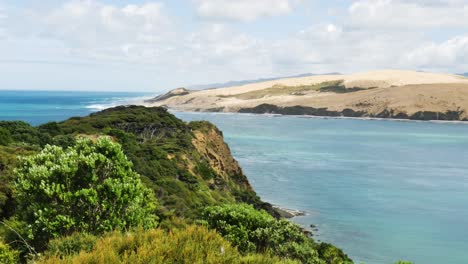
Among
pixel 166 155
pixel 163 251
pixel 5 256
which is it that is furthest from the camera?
pixel 166 155

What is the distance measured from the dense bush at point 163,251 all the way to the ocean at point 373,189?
2908 centimetres

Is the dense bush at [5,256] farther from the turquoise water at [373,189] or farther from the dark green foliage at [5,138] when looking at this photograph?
the turquoise water at [373,189]

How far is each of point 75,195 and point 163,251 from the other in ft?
28.9

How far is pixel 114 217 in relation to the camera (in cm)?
1752

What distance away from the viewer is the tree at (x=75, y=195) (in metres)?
16.7

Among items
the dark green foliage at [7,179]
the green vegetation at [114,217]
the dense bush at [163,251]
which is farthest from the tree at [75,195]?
the dense bush at [163,251]

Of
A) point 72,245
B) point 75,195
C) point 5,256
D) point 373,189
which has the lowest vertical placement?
point 373,189

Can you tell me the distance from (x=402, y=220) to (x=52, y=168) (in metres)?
39.2

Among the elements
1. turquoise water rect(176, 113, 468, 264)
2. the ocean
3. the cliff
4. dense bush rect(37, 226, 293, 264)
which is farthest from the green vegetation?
the ocean

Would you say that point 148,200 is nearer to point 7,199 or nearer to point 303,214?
point 7,199

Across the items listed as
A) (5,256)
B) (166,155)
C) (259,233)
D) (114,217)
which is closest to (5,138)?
(166,155)

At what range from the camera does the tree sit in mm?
16688

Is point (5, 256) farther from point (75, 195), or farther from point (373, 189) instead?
point (373, 189)

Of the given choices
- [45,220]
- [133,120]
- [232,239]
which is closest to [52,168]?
[45,220]
